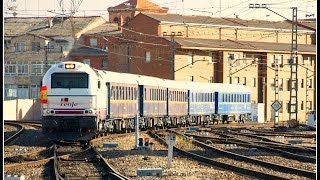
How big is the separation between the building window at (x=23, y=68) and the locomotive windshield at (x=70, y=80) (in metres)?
58.7

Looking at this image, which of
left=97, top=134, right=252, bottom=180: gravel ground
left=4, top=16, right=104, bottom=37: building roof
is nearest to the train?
left=97, top=134, right=252, bottom=180: gravel ground

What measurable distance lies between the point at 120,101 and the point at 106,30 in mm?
58356

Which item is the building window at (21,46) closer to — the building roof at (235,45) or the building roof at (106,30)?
the building roof at (106,30)

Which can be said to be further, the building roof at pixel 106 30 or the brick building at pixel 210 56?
the building roof at pixel 106 30

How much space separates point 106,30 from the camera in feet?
292

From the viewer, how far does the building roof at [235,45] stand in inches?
2940

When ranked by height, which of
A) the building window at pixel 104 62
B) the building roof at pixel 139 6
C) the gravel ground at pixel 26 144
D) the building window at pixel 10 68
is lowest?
the gravel ground at pixel 26 144

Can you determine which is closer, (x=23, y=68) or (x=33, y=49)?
(x=33, y=49)

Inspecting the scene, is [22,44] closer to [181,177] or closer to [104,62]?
[104,62]

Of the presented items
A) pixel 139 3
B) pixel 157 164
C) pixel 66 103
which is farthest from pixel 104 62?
pixel 157 164

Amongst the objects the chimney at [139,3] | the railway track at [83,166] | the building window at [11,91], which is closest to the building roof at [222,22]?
the building window at [11,91]

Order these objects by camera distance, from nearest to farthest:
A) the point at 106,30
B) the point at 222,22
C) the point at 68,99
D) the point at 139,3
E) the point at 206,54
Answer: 1. the point at 68,99
2. the point at 206,54
3. the point at 222,22
4. the point at 106,30
5. the point at 139,3

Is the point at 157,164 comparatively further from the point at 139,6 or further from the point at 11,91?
the point at 139,6

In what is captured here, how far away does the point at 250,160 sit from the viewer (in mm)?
19344
